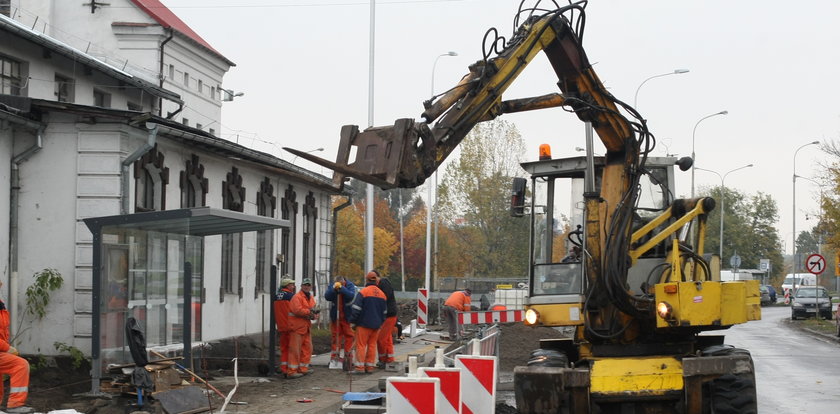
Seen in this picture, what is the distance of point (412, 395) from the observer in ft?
26.0

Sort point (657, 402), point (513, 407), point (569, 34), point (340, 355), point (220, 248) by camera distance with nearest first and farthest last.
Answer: point (657, 402) → point (569, 34) → point (513, 407) → point (340, 355) → point (220, 248)

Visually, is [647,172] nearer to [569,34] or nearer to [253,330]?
[569,34]

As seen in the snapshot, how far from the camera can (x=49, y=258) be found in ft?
59.9

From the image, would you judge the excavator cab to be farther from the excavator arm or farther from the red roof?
the red roof

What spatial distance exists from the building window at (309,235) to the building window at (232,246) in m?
6.40

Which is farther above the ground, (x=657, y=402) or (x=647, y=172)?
(x=647, y=172)

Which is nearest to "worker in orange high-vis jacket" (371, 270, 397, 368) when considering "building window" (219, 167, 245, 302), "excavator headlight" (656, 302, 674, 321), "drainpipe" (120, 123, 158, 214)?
"building window" (219, 167, 245, 302)

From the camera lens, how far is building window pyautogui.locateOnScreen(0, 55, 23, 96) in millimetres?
21578

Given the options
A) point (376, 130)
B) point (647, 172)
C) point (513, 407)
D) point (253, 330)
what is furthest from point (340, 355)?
point (376, 130)

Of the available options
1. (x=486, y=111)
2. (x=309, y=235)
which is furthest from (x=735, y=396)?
(x=309, y=235)

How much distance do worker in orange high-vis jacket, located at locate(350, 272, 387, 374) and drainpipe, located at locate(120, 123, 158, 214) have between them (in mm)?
4287

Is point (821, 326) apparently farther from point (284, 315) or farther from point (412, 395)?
point (412, 395)

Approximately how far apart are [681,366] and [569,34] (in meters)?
3.57

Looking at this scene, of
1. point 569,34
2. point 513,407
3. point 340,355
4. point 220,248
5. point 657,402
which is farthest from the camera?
point 220,248
